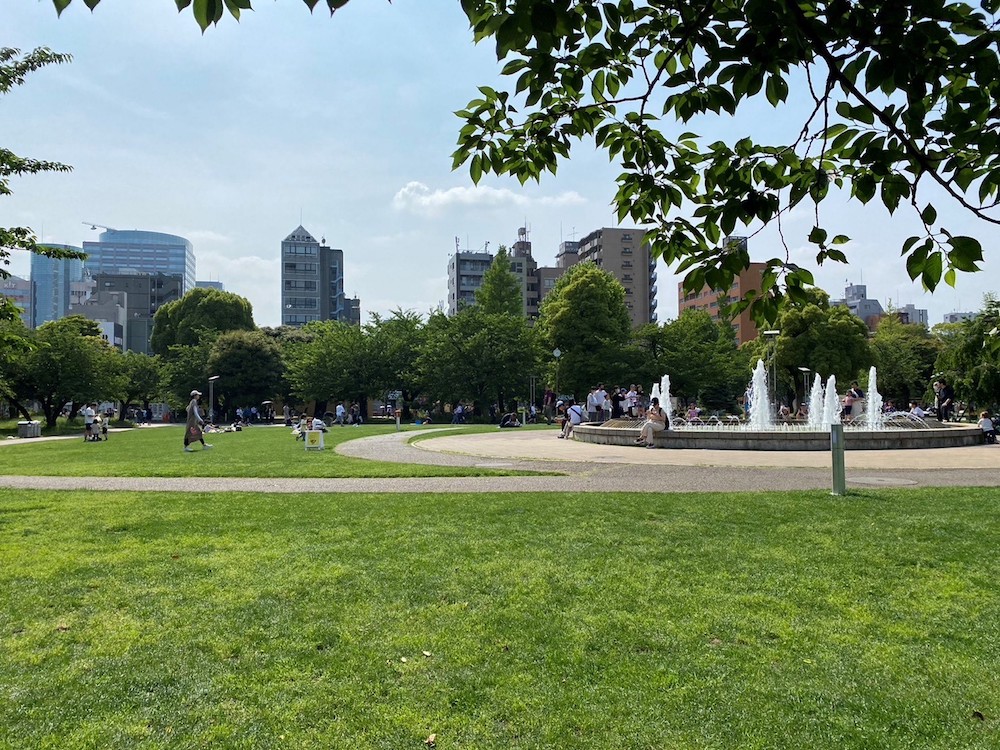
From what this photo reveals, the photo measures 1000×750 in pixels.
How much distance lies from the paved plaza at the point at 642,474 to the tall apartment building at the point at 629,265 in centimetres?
10655

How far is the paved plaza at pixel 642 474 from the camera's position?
12336mm

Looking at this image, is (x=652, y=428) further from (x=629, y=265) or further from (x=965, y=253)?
(x=629, y=265)

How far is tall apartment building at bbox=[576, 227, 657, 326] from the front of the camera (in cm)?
12450

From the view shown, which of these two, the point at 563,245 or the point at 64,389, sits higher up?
the point at 563,245

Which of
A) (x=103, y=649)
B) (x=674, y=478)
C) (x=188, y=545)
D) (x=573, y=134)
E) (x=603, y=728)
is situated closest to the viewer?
(x=603, y=728)

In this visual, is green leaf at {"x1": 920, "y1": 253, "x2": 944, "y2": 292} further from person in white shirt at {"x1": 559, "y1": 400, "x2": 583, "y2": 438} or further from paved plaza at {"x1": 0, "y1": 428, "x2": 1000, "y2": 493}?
person in white shirt at {"x1": 559, "y1": 400, "x2": 583, "y2": 438}

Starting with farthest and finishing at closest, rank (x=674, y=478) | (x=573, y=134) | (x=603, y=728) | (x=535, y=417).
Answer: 1. (x=535, y=417)
2. (x=674, y=478)
3. (x=573, y=134)
4. (x=603, y=728)

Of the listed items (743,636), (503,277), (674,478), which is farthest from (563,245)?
(743,636)

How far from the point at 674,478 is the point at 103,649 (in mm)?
10391

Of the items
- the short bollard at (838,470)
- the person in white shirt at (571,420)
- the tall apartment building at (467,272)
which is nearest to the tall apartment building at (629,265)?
the tall apartment building at (467,272)

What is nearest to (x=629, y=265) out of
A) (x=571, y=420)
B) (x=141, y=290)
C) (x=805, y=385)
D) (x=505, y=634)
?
(x=805, y=385)

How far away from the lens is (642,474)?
1416cm

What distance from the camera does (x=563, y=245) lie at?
13950 centimetres

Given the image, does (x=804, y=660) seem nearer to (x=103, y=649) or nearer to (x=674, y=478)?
(x=103, y=649)
